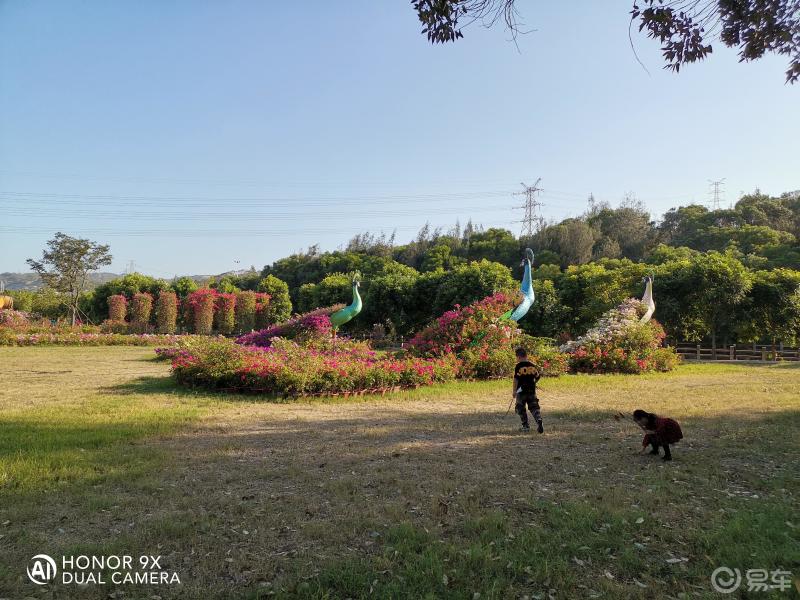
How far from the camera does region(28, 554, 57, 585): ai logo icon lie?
285cm

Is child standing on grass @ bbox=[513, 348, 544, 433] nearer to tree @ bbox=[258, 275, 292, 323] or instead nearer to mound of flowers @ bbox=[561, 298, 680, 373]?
mound of flowers @ bbox=[561, 298, 680, 373]

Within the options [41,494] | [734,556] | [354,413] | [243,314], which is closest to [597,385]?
[354,413]

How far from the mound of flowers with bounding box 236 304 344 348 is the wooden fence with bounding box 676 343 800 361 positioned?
15751 mm

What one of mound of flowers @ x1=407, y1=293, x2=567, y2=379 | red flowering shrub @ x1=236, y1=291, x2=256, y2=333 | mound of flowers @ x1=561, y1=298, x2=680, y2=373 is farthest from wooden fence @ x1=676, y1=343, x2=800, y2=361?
red flowering shrub @ x1=236, y1=291, x2=256, y2=333

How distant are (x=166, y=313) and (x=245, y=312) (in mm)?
4937

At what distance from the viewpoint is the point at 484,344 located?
12.9 m

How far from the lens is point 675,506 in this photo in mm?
3988

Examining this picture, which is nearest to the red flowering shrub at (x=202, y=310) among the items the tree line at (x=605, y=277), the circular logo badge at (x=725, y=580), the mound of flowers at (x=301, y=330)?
the tree line at (x=605, y=277)

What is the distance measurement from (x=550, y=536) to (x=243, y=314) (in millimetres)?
31103

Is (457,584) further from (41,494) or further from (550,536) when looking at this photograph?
(41,494)

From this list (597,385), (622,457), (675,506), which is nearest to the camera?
(675,506)

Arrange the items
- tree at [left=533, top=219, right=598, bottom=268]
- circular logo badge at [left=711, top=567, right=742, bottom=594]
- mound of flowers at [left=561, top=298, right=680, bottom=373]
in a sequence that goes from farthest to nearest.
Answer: tree at [left=533, top=219, right=598, bottom=268] → mound of flowers at [left=561, top=298, right=680, bottom=373] → circular logo badge at [left=711, top=567, right=742, bottom=594]

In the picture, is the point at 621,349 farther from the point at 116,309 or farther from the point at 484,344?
the point at 116,309

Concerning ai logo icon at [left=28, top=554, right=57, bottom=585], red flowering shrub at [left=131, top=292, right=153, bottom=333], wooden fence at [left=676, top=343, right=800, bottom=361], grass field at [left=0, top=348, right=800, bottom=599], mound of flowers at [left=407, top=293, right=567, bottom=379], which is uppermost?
red flowering shrub at [left=131, top=292, right=153, bottom=333]
